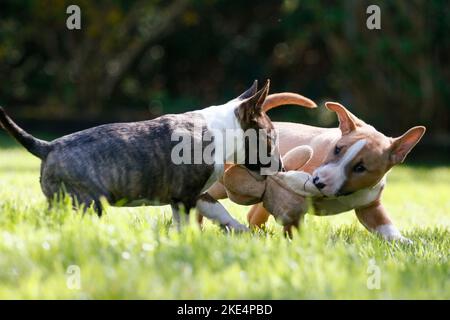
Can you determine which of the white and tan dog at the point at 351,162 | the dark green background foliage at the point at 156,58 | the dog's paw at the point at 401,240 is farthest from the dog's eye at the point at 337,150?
the dark green background foliage at the point at 156,58

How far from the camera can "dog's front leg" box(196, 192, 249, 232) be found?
523 cm

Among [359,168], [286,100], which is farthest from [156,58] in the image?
[359,168]

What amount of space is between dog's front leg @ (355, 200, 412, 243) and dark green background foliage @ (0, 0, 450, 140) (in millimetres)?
8382

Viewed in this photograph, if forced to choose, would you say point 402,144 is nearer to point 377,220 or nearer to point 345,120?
point 345,120

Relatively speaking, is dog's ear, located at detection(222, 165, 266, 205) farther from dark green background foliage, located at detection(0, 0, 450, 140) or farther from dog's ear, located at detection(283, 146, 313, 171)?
dark green background foliage, located at detection(0, 0, 450, 140)

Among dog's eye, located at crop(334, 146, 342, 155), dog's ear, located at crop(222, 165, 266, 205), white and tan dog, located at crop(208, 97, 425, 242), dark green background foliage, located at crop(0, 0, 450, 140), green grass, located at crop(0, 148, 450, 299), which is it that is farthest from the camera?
dark green background foliage, located at crop(0, 0, 450, 140)

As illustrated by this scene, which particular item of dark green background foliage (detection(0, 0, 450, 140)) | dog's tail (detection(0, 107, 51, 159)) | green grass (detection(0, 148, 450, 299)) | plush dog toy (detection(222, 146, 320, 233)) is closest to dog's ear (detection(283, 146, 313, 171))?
plush dog toy (detection(222, 146, 320, 233))

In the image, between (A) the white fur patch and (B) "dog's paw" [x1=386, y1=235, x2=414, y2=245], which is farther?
(B) "dog's paw" [x1=386, y1=235, x2=414, y2=245]

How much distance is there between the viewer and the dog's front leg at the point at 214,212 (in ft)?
17.2

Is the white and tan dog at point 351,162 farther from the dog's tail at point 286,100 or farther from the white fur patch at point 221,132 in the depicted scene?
the white fur patch at point 221,132

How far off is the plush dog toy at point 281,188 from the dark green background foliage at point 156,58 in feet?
28.0

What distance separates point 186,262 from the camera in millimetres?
3859
